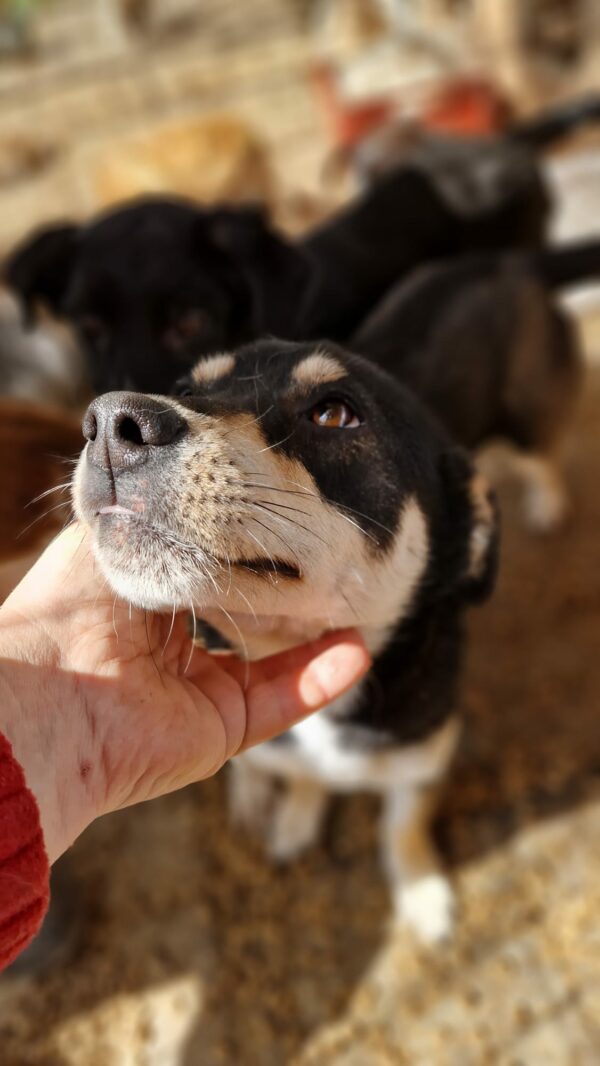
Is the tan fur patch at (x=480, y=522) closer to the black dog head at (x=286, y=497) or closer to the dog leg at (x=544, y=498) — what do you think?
the black dog head at (x=286, y=497)

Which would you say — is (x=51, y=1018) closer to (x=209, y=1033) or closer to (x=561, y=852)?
(x=209, y=1033)

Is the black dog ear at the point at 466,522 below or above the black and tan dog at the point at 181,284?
below

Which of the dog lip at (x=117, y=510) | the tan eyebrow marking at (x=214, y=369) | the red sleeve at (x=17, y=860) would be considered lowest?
the red sleeve at (x=17, y=860)

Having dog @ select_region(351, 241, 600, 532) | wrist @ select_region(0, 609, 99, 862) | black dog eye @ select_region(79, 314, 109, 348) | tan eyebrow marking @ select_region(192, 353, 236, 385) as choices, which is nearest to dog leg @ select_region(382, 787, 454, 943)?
dog @ select_region(351, 241, 600, 532)

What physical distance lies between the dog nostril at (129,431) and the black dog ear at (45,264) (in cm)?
164

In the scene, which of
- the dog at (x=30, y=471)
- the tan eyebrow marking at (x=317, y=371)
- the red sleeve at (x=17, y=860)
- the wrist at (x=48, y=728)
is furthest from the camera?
the dog at (x=30, y=471)

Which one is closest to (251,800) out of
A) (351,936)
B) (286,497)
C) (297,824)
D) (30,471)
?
(297,824)

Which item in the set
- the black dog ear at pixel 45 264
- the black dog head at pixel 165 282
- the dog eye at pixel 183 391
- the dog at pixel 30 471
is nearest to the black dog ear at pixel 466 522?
the dog eye at pixel 183 391

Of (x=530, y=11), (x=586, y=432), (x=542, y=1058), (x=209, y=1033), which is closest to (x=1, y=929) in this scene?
(x=209, y=1033)

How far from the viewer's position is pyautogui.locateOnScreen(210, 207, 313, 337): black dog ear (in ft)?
7.44

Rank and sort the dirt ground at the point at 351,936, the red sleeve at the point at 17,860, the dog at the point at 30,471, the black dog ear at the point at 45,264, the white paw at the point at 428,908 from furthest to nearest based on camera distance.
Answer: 1. the black dog ear at the point at 45,264
2. the white paw at the point at 428,908
3. the dirt ground at the point at 351,936
4. the dog at the point at 30,471
5. the red sleeve at the point at 17,860

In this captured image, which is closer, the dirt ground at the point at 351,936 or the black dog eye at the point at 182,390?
the black dog eye at the point at 182,390

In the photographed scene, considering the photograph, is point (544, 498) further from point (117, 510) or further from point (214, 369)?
point (117, 510)

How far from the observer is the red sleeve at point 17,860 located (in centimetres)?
103
